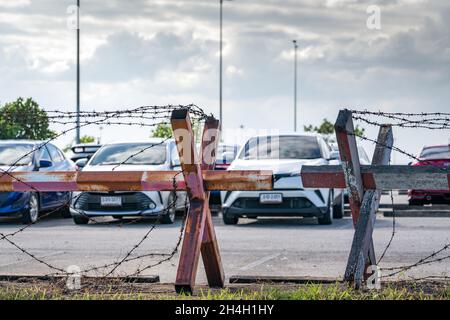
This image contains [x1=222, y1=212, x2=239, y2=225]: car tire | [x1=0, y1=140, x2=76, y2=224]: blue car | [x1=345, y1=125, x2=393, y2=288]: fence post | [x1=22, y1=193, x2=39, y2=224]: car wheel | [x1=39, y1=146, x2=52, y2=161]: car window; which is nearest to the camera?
[x1=345, y1=125, x2=393, y2=288]: fence post

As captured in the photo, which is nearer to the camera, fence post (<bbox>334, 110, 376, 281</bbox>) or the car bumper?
fence post (<bbox>334, 110, 376, 281</bbox>)

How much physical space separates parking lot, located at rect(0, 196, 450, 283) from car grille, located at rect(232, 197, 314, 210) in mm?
339

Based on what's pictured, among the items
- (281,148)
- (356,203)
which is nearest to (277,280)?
(356,203)

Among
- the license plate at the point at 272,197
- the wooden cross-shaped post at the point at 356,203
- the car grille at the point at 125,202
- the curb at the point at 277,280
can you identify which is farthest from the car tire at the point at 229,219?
the wooden cross-shaped post at the point at 356,203

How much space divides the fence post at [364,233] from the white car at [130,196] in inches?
360

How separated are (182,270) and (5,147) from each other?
12565 mm

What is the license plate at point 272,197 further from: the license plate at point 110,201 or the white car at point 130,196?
the license plate at point 110,201

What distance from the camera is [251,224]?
56.5 feet

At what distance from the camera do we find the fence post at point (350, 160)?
693 centimetres

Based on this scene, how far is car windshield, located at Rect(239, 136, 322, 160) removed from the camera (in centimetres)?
1731

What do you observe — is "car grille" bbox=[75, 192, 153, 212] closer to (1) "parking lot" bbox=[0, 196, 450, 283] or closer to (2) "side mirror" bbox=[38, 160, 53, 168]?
(1) "parking lot" bbox=[0, 196, 450, 283]

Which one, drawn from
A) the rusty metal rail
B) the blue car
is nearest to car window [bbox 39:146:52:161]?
the blue car
